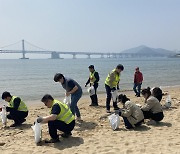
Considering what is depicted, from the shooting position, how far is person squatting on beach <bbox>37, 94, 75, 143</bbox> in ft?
18.6

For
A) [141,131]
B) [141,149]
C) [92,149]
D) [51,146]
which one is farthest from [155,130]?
[51,146]

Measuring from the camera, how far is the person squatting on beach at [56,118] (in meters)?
5.67

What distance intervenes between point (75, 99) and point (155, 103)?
1.99 metres

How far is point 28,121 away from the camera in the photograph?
27.5ft

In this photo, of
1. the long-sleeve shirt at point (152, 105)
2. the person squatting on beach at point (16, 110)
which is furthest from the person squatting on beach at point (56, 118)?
the long-sleeve shirt at point (152, 105)

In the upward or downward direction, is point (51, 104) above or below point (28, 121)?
above

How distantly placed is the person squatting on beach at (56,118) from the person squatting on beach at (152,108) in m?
2.06

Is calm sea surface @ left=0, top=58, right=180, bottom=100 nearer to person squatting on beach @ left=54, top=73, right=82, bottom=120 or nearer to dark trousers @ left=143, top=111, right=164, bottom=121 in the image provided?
person squatting on beach @ left=54, top=73, right=82, bottom=120

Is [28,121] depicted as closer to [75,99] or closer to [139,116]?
[75,99]

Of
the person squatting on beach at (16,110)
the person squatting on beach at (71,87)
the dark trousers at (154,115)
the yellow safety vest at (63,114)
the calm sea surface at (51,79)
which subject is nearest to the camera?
the yellow safety vest at (63,114)

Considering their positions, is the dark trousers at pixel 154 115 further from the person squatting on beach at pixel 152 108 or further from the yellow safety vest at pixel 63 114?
the yellow safety vest at pixel 63 114

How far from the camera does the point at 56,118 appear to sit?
5.77 metres

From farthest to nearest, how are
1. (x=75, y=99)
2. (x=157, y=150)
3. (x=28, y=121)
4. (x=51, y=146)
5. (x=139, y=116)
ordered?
(x=28, y=121)
(x=75, y=99)
(x=139, y=116)
(x=51, y=146)
(x=157, y=150)

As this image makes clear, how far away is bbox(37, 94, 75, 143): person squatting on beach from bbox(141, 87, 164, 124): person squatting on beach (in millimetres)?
Answer: 2062
